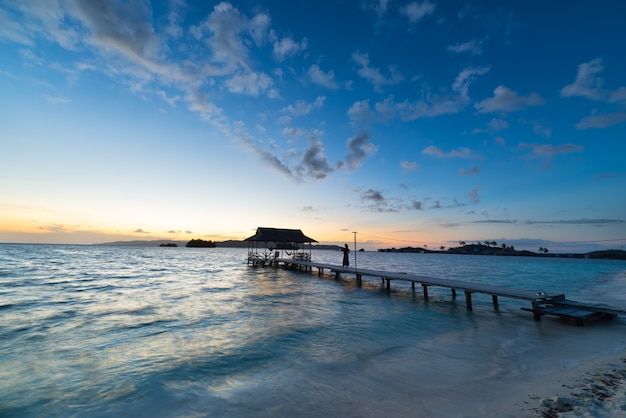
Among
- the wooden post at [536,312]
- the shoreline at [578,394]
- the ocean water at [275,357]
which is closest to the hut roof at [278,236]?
the ocean water at [275,357]

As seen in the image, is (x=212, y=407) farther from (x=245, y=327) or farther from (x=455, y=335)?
(x=455, y=335)

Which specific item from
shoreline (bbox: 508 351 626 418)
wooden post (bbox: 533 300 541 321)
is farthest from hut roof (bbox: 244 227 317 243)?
shoreline (bbox: 508 351 626 418)

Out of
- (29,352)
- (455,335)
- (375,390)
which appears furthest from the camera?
(455,335)

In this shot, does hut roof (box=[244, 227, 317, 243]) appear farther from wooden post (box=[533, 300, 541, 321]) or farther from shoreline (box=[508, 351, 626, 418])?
shoreline (box=[508, 351, 626, 418])

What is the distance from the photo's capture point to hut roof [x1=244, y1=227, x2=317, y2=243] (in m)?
34.5

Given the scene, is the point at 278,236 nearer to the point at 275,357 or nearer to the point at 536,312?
the point at 536,312

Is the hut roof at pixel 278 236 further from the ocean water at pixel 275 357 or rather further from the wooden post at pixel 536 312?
the wooden post at pixel 536 312

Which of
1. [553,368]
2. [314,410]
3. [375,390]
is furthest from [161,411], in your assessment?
[553,368]

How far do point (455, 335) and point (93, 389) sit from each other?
10545 mm

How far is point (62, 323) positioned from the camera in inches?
467

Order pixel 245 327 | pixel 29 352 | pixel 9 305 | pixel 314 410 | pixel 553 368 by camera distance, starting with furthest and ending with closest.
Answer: pixel 9 305, pixel 245 327, pixel 29 352, pixel 553 368, pixel 314 410

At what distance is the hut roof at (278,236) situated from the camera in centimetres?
3452

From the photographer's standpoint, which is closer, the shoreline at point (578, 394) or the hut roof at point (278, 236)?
the shoreline at point (578, 394)

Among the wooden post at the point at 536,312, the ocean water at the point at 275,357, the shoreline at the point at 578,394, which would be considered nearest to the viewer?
the shoreline at the point at 578,394
